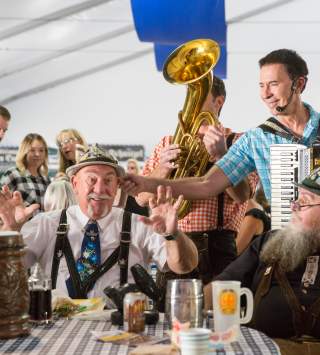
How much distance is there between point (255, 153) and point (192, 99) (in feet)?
1.90

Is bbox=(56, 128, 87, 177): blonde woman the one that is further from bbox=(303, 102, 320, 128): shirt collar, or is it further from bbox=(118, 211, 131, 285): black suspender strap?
bbox=(118, 211, 131, 285): black suspender strap

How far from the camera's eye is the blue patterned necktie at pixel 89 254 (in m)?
3.08

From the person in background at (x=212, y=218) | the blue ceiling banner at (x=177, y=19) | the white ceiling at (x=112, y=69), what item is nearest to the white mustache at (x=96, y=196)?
the person in background at (x=212, y=218)

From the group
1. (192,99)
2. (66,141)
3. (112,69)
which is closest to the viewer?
(192,99)

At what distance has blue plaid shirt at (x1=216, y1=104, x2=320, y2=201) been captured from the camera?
12.5 feet

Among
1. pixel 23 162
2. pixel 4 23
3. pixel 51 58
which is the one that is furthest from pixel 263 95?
pixel 51 58

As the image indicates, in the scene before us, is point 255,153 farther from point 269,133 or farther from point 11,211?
point 11,211

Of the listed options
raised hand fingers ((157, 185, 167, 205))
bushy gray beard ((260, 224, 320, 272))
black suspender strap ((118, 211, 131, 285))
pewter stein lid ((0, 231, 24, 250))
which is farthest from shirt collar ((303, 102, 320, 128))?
pewter stein lid ((0, 231, 24, 250))

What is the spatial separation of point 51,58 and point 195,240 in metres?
7.96

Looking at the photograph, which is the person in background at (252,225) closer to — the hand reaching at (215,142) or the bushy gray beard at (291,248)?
the hand reaching at (215,142)

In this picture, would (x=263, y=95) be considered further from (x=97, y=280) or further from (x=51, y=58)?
(x=51, y=58)

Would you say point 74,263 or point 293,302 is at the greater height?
point 74,263

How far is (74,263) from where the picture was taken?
10.0 feet

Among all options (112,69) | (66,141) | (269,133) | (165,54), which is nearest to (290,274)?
(269,133)
